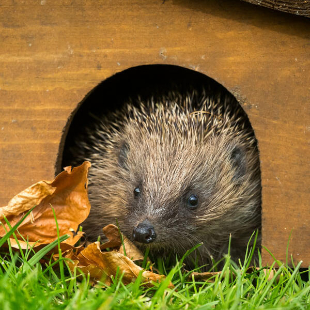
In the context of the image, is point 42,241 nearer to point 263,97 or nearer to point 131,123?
point 131,123

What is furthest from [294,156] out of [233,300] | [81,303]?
[81,303]

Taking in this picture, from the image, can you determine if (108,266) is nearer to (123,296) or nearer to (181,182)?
(123,296)

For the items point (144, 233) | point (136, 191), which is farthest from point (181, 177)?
point (144, 233)

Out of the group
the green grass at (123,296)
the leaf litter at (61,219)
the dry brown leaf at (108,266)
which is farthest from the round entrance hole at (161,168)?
the green grass at (123,296)

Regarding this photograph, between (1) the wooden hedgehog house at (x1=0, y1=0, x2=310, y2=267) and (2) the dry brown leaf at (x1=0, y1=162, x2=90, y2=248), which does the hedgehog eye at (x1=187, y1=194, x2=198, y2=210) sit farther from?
(2) the dry brown leaf at (x1=0, y1=162, x2=90, y2=248)

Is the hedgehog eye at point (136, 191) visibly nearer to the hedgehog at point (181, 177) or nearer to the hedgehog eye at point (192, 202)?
the hedgehog at point (181, 177)

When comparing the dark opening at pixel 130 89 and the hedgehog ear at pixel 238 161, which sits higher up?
the dark opening at pixel 130 89

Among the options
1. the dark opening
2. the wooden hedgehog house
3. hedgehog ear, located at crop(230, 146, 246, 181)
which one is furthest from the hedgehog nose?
the dark opening
